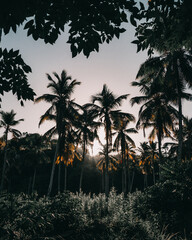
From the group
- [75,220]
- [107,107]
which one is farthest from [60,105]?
[75,220]

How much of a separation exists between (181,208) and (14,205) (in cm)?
693

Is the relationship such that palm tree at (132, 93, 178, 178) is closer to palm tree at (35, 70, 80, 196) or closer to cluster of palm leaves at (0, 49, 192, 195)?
cluster of palm leaves at (0, 49, 192, 195)

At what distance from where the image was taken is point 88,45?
3090mm

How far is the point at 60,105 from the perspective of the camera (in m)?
17.6

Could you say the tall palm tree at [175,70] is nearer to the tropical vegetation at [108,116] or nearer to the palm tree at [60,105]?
the tropical vegetation at [108,116]

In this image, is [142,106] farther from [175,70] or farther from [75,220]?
[75,220]

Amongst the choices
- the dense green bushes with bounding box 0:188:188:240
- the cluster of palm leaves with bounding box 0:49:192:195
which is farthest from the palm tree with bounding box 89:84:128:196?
the dense green bushes with bounding box 0:188:188:240

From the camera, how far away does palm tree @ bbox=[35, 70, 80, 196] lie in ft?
56.0

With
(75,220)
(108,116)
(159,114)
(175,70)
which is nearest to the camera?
(75,220)

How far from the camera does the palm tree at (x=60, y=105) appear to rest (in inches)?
672

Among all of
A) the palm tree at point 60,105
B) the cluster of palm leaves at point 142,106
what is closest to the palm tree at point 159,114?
the cluster of palm leaves at point 142,106

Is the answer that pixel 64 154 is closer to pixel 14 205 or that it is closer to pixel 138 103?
pixel 138 103

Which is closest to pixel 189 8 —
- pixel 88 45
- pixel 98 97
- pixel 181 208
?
pixel 88 45

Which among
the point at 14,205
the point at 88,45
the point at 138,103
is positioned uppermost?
the point at 138,103
